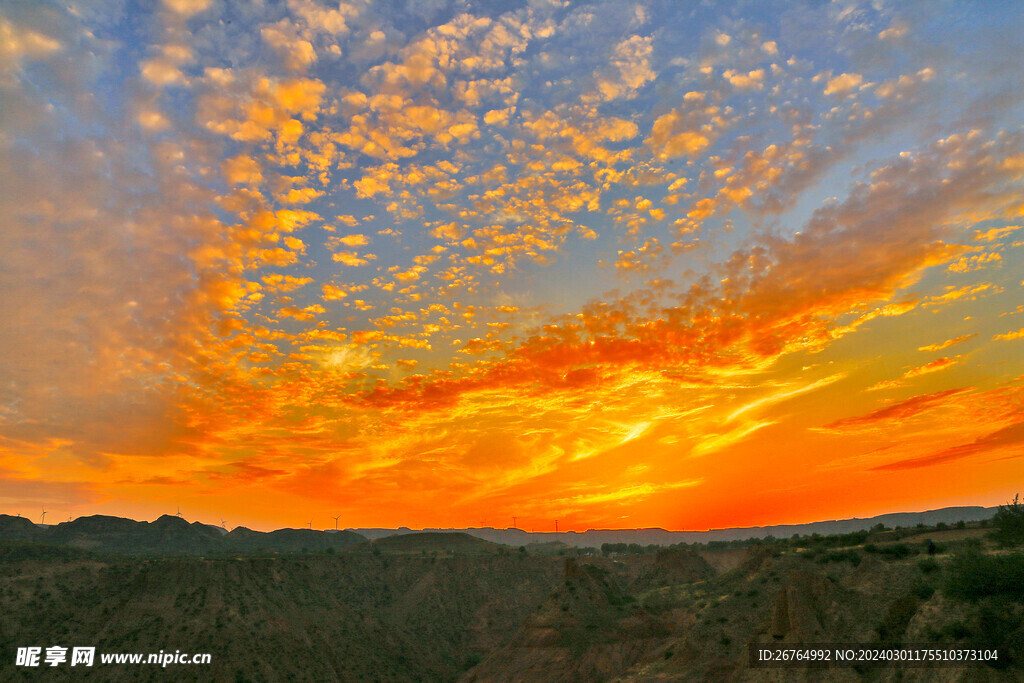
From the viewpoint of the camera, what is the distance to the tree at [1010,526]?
35938 millimetres

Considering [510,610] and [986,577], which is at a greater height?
[986,577]

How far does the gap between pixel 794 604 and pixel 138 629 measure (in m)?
83.8

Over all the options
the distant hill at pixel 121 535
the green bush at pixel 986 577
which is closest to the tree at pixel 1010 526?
the green bush at pixel 986 577

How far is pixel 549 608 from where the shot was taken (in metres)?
75.3

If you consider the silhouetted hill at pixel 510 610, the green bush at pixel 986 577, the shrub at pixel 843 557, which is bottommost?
the silhouetted hill at pixel 510 610

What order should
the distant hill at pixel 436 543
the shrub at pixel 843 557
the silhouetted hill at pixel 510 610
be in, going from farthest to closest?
1. the distant hill at pixel 436 543
2. the shrub at pixel 843 557
3. the silhouetted hill at pixel 510 610

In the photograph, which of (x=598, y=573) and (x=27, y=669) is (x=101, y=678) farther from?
(x=598, y=573)

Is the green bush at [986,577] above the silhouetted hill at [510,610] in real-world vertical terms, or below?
above

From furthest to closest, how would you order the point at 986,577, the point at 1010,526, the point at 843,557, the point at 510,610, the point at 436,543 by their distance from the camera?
the point at 436,543 → the point at 510,610 → the point at 843,557 → the point at 1010,526 → the point at 986,577

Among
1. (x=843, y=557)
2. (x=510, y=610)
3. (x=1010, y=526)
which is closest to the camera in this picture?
(x=1010, y=526)

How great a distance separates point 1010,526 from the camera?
37.0m

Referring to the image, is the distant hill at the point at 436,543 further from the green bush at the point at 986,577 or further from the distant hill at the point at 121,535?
the green bush at the point at 986,577

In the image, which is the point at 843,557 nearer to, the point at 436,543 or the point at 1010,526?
the point at 1010,526

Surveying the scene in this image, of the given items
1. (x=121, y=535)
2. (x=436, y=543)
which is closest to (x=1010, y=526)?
(x=436, y=543)
